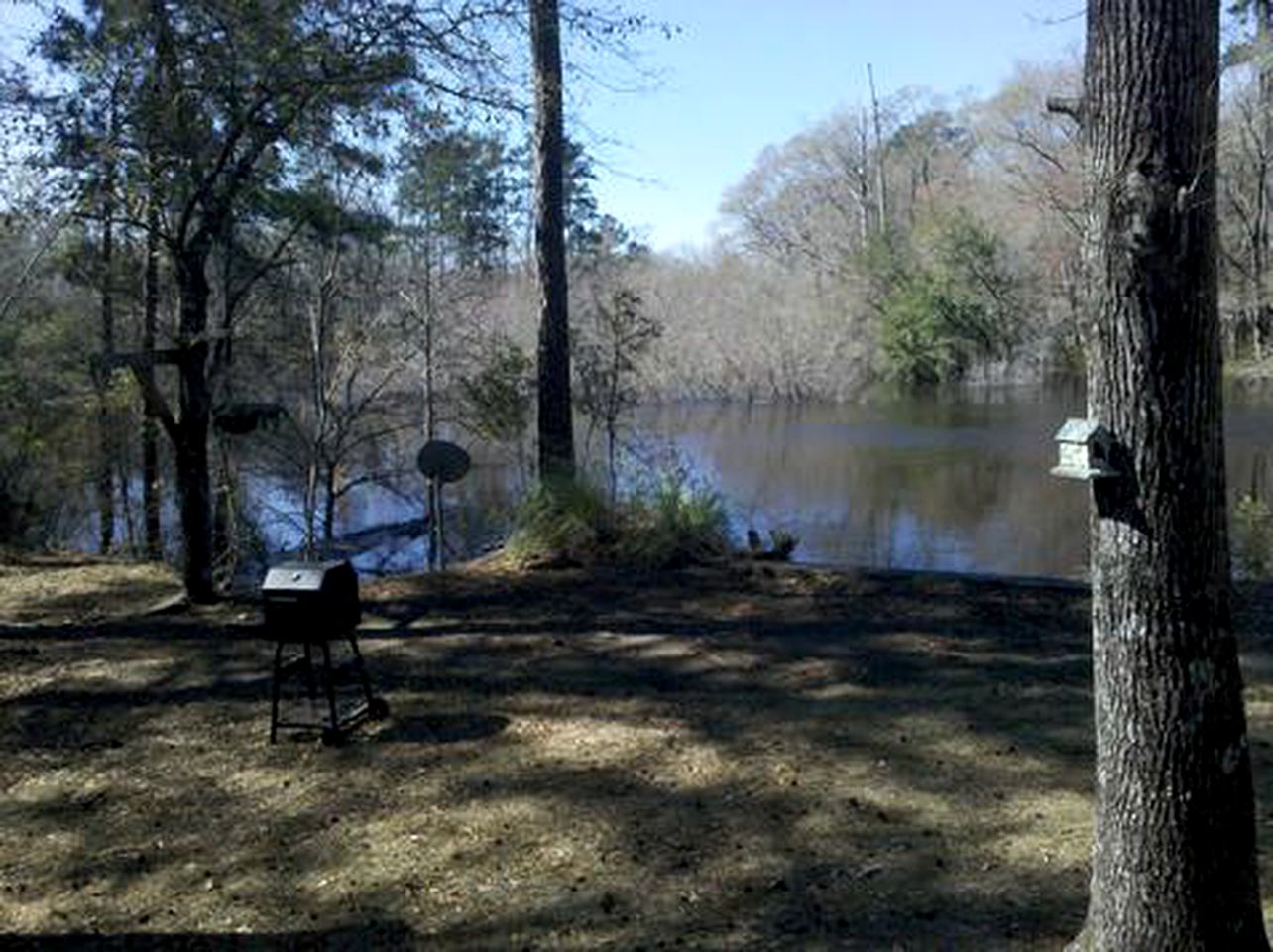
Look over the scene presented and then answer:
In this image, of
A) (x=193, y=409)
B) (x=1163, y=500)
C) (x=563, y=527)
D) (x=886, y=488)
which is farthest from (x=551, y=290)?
(x=886, y=488)

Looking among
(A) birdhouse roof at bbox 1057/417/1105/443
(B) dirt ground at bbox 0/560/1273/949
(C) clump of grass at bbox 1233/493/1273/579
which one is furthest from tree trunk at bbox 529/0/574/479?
(A) birdhouse roof at bbox 1057/417/1105/443

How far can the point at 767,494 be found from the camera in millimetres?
17797

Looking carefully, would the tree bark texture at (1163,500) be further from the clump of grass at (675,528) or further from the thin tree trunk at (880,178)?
the thin tree trunk at (880,178)

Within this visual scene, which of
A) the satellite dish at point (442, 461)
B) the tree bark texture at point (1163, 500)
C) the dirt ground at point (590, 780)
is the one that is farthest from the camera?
the satellite dish at point (442, 461)

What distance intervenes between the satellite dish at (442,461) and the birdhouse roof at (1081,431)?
8.79 meters

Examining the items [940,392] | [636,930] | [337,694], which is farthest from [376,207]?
[940,392]

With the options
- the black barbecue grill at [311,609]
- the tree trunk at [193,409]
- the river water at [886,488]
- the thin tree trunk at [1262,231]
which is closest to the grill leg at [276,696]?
the black barbecue grill at [311,609]

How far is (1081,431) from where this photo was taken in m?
2.79

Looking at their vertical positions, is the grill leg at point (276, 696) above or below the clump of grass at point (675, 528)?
below

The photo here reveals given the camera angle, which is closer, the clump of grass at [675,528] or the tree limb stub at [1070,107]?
the tree limb stub at [1070,107]

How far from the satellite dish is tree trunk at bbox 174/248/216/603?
10.3 feet

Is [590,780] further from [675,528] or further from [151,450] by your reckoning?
[151,450]

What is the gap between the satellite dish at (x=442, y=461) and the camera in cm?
1120

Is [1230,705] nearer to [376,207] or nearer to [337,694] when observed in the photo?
[337,694]
